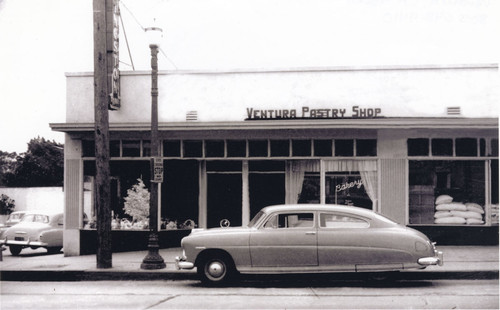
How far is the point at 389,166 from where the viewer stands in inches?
595

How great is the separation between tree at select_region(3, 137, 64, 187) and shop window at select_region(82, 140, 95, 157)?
2583 centimetres

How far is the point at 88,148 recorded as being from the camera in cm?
1587

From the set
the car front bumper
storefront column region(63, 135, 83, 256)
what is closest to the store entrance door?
storefront column region(63, 135, 83, 256)

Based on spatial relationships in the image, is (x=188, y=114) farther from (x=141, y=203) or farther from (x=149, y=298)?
(x=149, y=298)

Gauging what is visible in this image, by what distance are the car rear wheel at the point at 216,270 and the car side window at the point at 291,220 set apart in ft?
3.22

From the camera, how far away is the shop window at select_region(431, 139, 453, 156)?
15008 mm

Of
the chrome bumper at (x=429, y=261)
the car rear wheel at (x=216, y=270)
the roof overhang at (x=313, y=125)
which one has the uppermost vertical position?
the roof overhang at (x=313, y=125)

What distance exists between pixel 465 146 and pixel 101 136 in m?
9.02

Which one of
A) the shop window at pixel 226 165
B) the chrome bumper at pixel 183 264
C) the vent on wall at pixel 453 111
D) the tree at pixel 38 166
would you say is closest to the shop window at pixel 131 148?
the shop window at pixel 226 165

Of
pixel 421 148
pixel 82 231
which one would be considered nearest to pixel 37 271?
pixel 82 231

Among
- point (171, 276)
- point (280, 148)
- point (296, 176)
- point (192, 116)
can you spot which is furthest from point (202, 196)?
point (171, 276)

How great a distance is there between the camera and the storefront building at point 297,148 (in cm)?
1498

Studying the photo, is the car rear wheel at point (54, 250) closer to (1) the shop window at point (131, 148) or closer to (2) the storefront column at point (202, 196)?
(1) the shop window at point (131, 148)

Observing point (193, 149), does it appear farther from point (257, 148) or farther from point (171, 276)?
point (171, 276)
